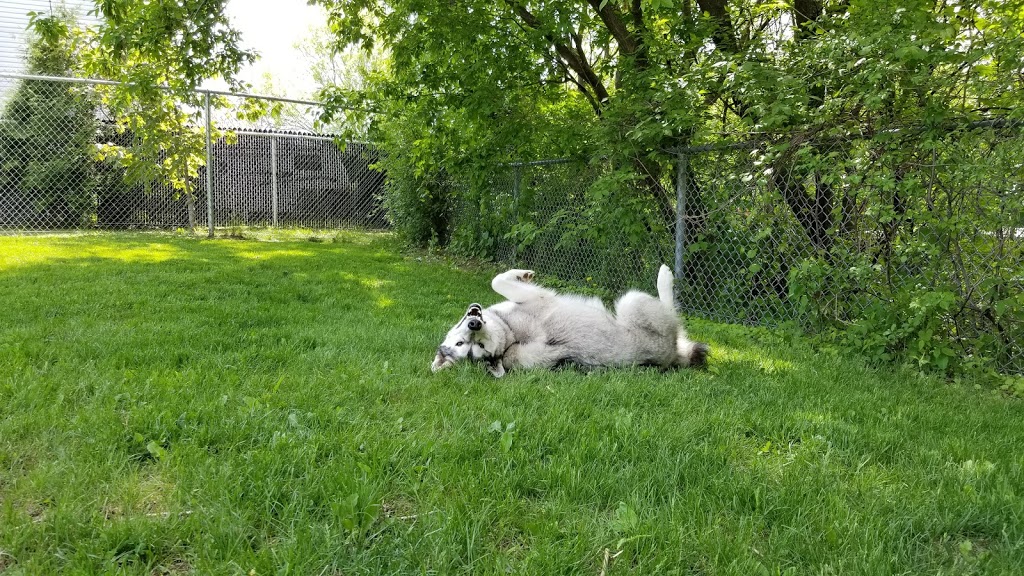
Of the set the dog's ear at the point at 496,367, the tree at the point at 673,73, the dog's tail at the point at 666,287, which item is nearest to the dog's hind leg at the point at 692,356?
the dog's tail at the point at 666,287

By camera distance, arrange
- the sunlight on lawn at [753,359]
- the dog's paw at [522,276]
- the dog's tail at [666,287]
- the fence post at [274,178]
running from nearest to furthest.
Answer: the sunlight on lawn at [753,359] → the dog's tail at [666,287] → the dog's paw at [522,276] → the fence post at [274,178]

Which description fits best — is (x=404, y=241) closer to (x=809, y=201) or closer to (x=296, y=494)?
(x=809, y=201)

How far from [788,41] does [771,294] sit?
2.18 metres

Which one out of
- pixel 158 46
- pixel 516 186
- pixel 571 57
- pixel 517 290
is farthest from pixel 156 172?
pixel 517 290

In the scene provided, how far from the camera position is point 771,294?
513cm

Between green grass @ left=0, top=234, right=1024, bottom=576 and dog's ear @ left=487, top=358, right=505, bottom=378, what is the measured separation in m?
0.07

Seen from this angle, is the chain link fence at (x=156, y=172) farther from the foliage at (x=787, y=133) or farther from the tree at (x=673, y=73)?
the foliage at (x=787, y=133)

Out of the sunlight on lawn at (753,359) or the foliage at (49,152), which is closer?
the sunlight on lawn at (753,359)

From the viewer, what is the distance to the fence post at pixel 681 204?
553cm

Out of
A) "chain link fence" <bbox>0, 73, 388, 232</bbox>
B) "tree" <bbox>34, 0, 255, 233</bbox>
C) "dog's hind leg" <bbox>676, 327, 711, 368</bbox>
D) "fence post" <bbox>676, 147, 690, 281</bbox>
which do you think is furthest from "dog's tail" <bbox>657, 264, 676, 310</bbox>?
"chain link fence" <bbox>0, 73, 388, 232</bbox>

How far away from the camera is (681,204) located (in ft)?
18.4

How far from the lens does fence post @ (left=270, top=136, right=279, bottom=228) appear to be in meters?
13.4

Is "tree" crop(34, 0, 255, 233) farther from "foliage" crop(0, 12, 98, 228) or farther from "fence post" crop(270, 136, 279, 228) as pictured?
"fence post" crop(270, 136, 279, 228)

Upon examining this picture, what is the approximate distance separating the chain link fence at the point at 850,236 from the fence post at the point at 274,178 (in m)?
9.37
